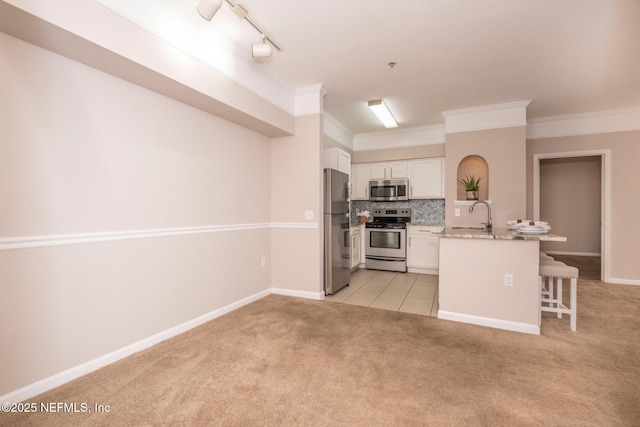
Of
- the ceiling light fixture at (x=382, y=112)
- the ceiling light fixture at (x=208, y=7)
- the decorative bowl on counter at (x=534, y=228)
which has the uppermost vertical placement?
the ceiling light fixture at (x=382, y=112)

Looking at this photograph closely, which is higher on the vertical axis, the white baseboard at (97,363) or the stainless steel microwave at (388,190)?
the stainless steel microwave at (388,190)

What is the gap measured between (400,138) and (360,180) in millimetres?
1161

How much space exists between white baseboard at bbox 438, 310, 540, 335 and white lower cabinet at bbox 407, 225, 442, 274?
2156 millimetres

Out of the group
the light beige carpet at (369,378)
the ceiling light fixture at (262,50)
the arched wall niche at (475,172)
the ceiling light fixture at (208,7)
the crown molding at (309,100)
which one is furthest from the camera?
the arched wall niche at (475,172)

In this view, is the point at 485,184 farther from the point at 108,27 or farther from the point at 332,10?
the point at 108,27

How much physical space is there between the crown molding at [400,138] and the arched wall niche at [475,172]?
2.43 ft

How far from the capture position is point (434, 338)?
260cm

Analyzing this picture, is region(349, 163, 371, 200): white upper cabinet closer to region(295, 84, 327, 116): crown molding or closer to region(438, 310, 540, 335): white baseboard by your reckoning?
region(295, 84, 327, 116): crown molding

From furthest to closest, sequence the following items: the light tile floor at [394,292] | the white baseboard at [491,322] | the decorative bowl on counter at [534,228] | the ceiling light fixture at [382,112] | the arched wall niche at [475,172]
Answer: the arched wall niche at [475,172], the ceiling light fixture at [382,112], the light tile floor at [394,292], the decorative bowl on counter at [534,228], the white baseboard at [491,322]

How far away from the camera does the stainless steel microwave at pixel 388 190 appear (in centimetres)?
554

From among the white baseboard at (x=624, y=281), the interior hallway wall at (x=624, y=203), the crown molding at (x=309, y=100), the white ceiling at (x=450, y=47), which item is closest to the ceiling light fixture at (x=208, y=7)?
the white ceiling at (x=450, y=47)

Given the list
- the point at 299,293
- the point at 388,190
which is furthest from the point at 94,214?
the point at 388,190

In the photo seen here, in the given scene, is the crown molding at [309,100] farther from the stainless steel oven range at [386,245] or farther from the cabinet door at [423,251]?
the cabinet door at [423,251]

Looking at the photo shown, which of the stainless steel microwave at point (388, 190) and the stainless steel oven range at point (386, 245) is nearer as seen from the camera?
the stainless steel oven range at point (386, 245)
